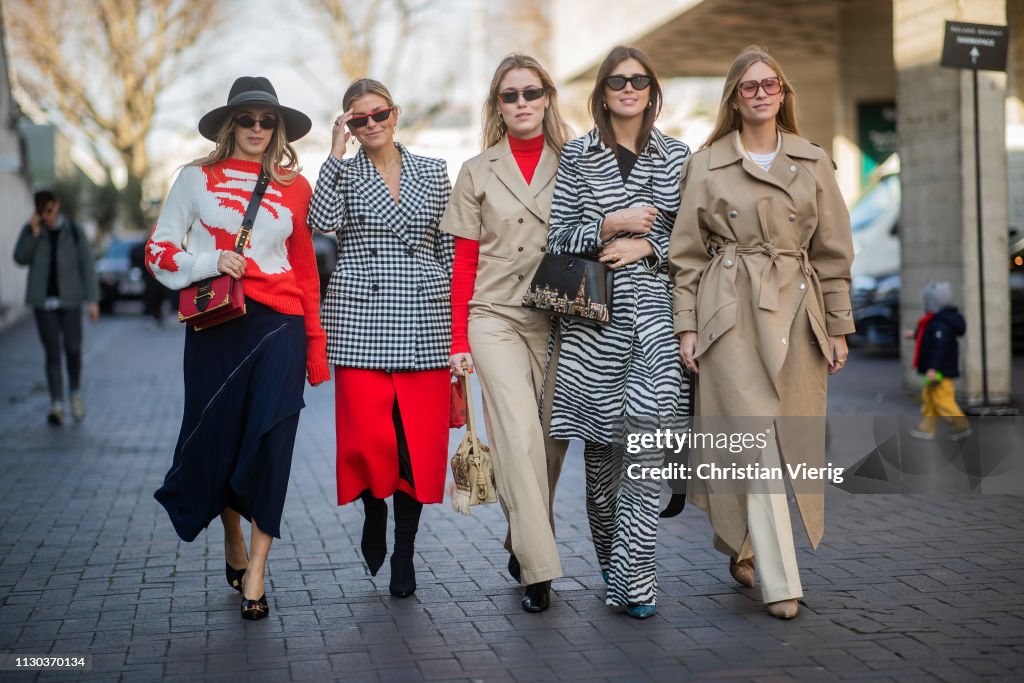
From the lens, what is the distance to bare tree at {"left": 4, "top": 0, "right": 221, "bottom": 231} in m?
45.3

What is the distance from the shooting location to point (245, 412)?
560 cm

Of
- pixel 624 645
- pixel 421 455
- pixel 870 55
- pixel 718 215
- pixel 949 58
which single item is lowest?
pixel 624 645

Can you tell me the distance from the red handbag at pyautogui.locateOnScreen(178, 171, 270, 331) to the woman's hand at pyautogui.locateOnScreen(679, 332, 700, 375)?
1749 mm

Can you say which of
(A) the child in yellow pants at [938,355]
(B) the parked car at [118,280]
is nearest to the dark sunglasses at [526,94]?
(A) the child in yellow pants at [938,355]

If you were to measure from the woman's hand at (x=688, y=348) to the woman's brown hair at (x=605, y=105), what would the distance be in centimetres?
77

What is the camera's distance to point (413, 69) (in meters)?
44.4

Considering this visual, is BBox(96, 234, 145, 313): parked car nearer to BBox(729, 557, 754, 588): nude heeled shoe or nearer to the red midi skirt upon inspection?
the red midi skirt

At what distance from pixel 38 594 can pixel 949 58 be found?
307 inches

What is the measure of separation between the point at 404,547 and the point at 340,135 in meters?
1.78

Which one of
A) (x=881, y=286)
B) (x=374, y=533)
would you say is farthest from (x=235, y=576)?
(x=881, y=286)

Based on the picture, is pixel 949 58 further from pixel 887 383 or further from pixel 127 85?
pixel 127 85

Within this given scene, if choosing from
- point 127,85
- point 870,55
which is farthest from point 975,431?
point 127,85

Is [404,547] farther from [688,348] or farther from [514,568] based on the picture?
[688,348]

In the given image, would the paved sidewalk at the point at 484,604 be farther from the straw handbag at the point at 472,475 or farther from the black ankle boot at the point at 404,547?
the straw handbag at the point at 472,475
